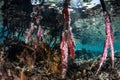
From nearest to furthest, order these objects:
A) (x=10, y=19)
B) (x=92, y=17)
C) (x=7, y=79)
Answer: (x=7, y=79) < (x=10, y=19) < (x=92, y=17)

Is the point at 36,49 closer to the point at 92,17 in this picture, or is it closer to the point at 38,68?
the point at 38,68

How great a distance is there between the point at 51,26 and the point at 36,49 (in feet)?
9.62

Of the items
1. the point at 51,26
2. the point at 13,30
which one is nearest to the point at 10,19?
the point at 13,30

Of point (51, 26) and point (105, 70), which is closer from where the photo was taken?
point (105, 70)

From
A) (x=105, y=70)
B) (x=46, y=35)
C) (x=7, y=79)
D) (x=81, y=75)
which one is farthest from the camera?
(x=46, y=35)

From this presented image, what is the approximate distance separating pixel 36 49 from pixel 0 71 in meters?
1.56

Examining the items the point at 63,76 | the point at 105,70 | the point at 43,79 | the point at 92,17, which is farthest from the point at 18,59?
the point at 92,17

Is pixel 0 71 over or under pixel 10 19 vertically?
under

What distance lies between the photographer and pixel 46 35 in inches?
454

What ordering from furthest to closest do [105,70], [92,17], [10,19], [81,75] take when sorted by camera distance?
[92,17], [10,19], [105,70], [81,75]

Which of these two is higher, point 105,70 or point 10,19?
point 10,19

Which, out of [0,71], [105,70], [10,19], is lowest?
[105,70]

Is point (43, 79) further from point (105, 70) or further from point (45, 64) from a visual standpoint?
point (105, 70)

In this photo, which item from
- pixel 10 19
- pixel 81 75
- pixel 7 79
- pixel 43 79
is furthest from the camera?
pixel 10 19
